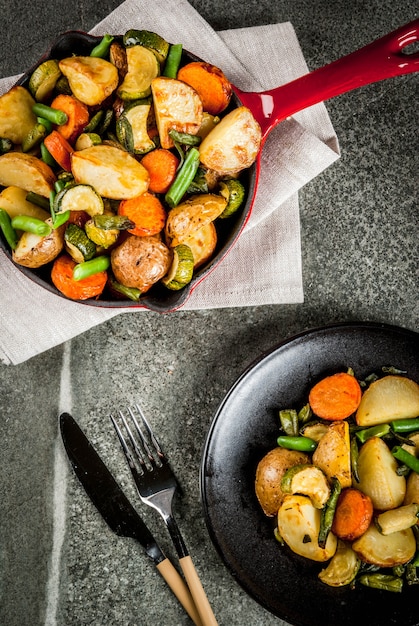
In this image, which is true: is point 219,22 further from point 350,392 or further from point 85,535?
point 85,535

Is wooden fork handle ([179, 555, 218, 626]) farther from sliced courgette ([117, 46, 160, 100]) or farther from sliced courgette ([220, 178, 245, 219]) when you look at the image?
sliced courgette ([117, 46, 160, 100])

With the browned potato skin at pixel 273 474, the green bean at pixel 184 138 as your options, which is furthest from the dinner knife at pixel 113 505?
the green bean at pixel 184 138

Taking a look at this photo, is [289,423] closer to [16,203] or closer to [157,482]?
[157,482]

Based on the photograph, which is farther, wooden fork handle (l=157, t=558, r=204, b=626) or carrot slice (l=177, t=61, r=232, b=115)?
wooden fork handle (l=157, t=558, r=204, b=626)

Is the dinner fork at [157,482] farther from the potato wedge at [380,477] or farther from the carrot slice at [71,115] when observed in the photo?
the carrot slice at [71,115]

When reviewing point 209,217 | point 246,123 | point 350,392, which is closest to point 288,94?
point 246,123

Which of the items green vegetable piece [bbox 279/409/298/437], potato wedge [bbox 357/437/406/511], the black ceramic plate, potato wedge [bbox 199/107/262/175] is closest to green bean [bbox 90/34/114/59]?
potato wedge [bbox 199/107/262/175]
